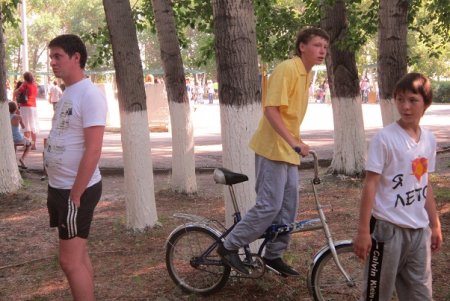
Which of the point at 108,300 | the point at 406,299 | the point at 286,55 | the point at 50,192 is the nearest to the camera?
the point at 406,299

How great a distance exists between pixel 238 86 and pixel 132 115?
7.48 ft

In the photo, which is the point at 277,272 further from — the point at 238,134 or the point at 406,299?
the point at 406,299

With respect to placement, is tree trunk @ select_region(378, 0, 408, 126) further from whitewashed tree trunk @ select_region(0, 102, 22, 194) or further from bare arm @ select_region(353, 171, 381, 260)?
bare arm @ select_region(353, 171, 381, 260)

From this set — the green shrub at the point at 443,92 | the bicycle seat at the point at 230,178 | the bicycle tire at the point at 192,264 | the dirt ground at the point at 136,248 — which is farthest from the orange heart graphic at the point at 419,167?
the green shrub at the point at 443,92

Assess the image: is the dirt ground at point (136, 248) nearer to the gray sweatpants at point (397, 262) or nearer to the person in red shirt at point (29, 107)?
the gray sweatpants at point (397, 262)

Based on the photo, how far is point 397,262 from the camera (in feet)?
11.3

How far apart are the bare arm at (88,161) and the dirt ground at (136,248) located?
150cm

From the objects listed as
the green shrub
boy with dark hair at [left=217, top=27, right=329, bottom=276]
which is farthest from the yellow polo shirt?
the green shrub

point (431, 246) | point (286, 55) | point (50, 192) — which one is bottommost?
point (431, 246)

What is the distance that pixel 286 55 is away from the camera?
1282cm

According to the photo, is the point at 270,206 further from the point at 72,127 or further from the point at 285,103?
the point at 72,127

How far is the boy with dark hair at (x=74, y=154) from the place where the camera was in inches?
157

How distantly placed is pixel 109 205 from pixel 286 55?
15.7 ft

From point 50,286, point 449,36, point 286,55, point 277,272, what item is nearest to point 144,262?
point 50,286
